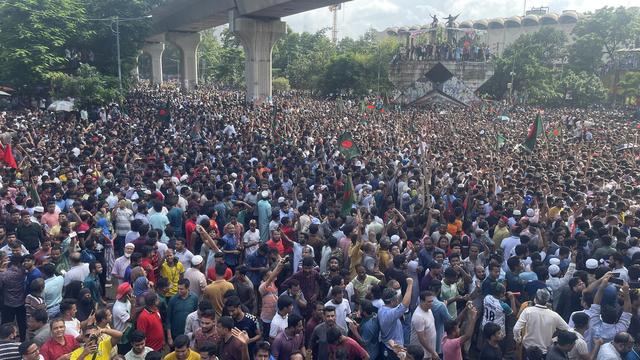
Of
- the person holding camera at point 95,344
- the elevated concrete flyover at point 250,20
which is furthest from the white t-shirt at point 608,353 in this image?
the elevated concrete flyover at point 250,20

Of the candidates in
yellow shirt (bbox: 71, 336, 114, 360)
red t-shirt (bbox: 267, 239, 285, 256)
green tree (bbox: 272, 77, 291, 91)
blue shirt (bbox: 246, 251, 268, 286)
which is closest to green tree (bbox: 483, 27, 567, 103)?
green tree (bbox: 272, 77, 291, 91)

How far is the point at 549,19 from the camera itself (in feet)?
262

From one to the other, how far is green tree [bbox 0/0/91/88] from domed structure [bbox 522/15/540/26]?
2714 inches

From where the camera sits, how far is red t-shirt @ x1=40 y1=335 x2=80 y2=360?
479cm

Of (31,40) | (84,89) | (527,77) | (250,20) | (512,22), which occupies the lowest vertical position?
(84,89)

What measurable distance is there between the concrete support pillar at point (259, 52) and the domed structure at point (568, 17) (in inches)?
2172

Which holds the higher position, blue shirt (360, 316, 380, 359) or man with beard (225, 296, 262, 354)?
man with beard (225, 296, 262, 354)

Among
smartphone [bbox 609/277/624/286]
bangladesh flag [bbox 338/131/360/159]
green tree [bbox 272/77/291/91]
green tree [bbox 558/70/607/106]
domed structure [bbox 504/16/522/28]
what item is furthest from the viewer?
domed structure [bbox 504/16/522/28]

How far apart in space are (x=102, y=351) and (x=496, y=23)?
89210mm

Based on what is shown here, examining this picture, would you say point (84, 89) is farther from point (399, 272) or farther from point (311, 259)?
point (399, 272)

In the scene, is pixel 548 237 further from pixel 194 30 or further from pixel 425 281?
pixel 194 30

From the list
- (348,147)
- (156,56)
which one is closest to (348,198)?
(348,147)

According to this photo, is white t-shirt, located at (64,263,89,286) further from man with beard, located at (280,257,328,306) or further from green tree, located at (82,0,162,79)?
green tree, located at (82,0,162,79)

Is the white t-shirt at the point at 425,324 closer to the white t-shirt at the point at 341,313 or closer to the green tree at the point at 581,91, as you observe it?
the white t-shirt at the point at 341,313
